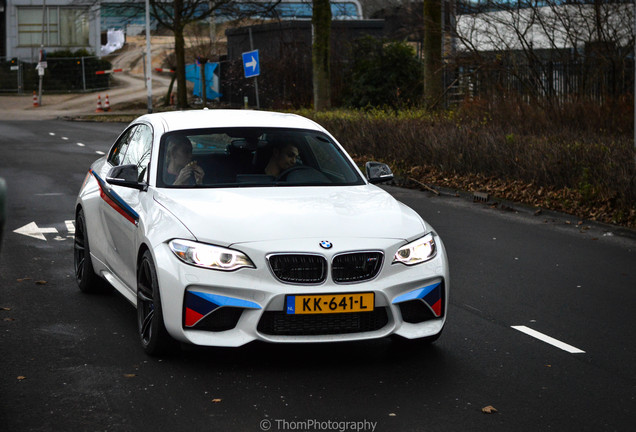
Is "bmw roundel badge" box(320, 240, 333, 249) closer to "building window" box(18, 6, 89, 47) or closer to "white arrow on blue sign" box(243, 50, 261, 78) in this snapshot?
"white arrow on blue sign" box(243, 50, 261, 78)

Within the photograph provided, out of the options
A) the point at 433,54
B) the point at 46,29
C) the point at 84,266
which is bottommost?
the point at 84,266

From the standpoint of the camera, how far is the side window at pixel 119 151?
8.82 meters

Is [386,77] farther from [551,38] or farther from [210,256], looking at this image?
→ [210,256]

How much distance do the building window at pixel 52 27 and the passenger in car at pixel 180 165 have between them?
220ft

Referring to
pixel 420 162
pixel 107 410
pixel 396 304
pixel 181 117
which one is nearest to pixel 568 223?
pixel 420 162

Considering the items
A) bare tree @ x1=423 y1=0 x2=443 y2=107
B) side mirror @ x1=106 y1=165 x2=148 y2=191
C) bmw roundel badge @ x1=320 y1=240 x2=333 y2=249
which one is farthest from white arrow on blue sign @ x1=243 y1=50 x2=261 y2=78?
bmw roundel badge @ x1=320 y1=240 x2=333 y2=249

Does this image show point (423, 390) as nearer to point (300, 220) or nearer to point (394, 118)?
point (300, 220)

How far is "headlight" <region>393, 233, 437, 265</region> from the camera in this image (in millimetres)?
6422

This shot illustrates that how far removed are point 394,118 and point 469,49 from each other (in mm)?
3997

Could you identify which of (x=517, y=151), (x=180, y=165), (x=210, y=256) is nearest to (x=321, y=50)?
(x=517, y=151)

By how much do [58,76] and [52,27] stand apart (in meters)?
9.04

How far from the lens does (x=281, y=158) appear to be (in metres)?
7.89

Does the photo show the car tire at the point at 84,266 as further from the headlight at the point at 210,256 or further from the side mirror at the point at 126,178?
the headlight at the point at 210,256

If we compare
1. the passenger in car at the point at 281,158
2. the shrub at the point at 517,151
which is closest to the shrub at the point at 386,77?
the shrub at the point at 517,151
